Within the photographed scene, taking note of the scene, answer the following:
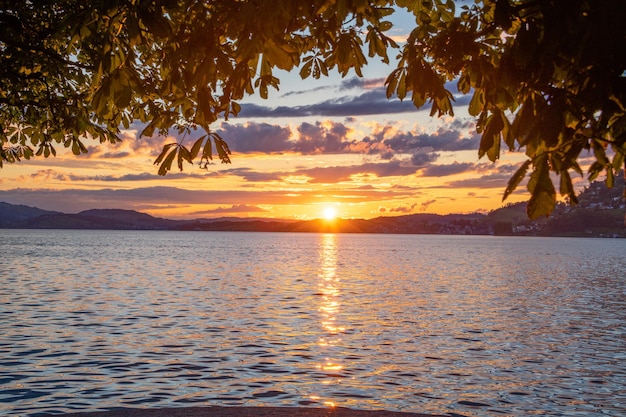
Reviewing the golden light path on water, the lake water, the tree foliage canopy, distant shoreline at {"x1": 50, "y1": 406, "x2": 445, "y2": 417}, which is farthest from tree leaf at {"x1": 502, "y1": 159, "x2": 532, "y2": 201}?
the golden light path on water

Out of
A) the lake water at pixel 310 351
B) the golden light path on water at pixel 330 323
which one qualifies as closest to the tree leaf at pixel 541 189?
the lake water at pixel 310 351

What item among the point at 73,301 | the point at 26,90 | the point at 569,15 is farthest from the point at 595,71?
the point at 73,301

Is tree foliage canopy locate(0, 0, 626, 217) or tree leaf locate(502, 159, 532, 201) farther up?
tree foliage canopy locate(0, 0, 626, 217)

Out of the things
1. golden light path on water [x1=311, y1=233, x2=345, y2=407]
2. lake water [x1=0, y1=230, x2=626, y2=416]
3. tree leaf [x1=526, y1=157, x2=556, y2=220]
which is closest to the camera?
tree leaf [x1=526, y1=157, x2=556, y2=220]

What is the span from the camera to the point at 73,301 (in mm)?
50969

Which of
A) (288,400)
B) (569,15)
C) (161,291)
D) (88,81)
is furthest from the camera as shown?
(161,291)

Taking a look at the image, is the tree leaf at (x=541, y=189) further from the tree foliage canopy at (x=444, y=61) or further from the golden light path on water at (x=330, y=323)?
the golden light path on water at (x=330, y=323)

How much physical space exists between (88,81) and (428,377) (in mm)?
15852

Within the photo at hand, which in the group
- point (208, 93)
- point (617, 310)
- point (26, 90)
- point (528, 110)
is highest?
point (26, 90)

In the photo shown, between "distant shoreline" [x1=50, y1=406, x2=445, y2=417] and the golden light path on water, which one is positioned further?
the golden light path on water

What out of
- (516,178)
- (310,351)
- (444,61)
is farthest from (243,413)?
(310,351)

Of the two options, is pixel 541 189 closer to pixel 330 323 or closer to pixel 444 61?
pixel 444 61

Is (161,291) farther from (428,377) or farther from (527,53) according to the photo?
(527,53)

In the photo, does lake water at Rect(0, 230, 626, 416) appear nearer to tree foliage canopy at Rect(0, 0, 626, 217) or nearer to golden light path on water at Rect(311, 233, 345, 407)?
golden light path on water at Rect(311, 233, 345, 407)
